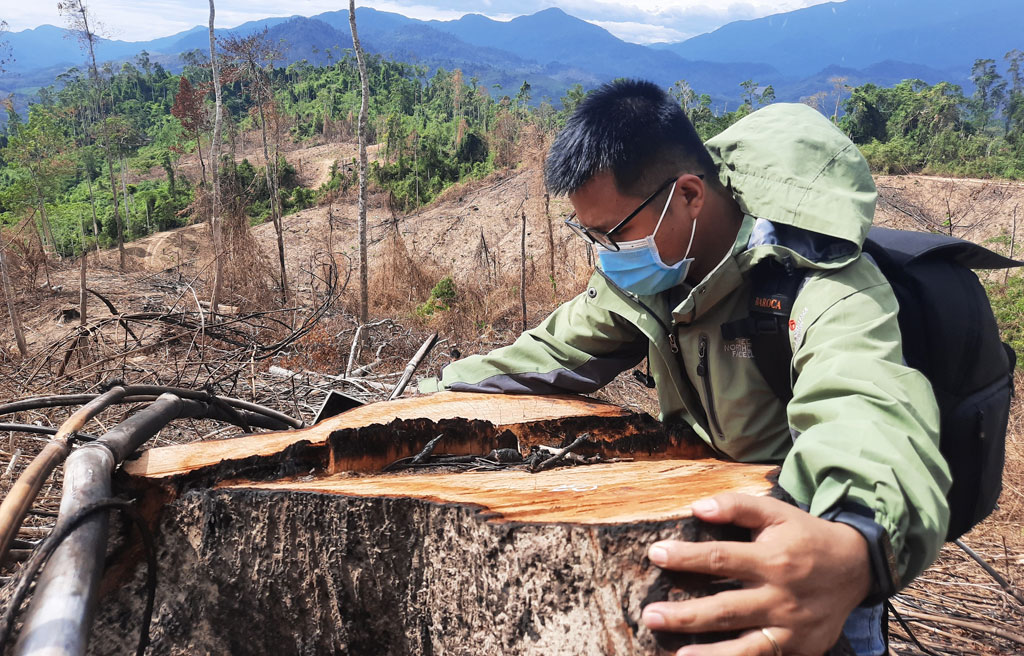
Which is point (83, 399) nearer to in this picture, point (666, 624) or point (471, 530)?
point (471, 530)

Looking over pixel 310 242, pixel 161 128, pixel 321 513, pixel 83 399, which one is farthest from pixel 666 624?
pixel 161 128

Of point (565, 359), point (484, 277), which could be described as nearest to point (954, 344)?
point (565, 359)

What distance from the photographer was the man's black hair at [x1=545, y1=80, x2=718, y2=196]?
1.38 metres

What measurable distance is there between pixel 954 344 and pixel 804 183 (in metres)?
0.40

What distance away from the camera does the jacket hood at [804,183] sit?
113cm

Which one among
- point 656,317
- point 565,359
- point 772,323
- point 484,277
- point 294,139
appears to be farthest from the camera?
point 294,139

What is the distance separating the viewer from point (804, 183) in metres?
1.21

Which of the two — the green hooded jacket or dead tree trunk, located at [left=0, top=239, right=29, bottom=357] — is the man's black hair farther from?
dead tree trunk, located at [left=0, top=239, right=29, bottom=357]

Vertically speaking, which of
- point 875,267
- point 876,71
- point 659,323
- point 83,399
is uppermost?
point 876,71

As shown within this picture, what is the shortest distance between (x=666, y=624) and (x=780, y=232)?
83 centimetres

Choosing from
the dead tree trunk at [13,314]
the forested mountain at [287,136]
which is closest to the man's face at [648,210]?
the dead tree trunk at [13,314]

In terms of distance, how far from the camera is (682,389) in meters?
1.50

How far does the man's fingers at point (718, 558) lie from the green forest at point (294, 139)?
11.5 m

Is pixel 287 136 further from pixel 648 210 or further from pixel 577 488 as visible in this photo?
pixel 577 488
